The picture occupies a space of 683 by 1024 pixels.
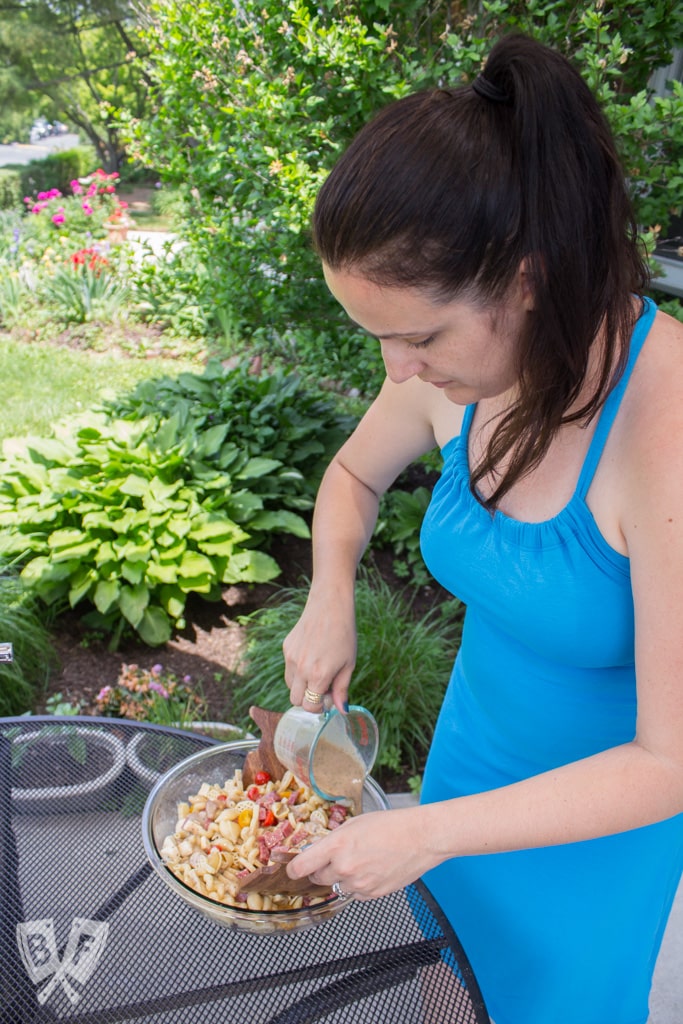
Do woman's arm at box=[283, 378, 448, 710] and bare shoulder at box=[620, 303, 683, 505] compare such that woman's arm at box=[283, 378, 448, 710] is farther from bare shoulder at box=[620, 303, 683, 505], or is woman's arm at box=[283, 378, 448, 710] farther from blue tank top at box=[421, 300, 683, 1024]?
bare shoulder at box=[620, 303, 683, 505]

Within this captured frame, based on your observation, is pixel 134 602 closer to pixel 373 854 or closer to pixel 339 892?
pixel 339 892

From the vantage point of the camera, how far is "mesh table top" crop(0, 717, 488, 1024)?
3.92 ft

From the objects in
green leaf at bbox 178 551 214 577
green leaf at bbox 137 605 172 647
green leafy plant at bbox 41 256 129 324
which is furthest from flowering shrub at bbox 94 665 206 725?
green leafy plant at bbox 41 256 129 324

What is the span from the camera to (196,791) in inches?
55.4

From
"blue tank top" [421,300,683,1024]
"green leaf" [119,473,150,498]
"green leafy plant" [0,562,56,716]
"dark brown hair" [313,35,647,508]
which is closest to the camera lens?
"dark brown hair" [313,35,647,508]

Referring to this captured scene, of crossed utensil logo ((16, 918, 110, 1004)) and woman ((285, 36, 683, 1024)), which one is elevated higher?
woman ((285, 36, 683, 1024))

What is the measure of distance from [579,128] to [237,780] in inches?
41.8

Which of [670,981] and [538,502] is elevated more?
[538,502]

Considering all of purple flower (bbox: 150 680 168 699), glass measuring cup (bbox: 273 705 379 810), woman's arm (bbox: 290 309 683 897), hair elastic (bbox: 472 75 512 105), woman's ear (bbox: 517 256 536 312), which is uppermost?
hair elastic (bbox: 472 75 512 105)

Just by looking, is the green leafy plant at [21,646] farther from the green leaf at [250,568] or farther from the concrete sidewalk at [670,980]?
the concrete sidewalk at [670,980]

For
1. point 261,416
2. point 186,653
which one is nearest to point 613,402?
point 186,653

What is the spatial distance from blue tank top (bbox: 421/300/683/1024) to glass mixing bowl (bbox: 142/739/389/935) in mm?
228

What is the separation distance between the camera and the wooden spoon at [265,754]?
1385 mm

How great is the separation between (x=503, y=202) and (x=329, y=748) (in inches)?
33.2
